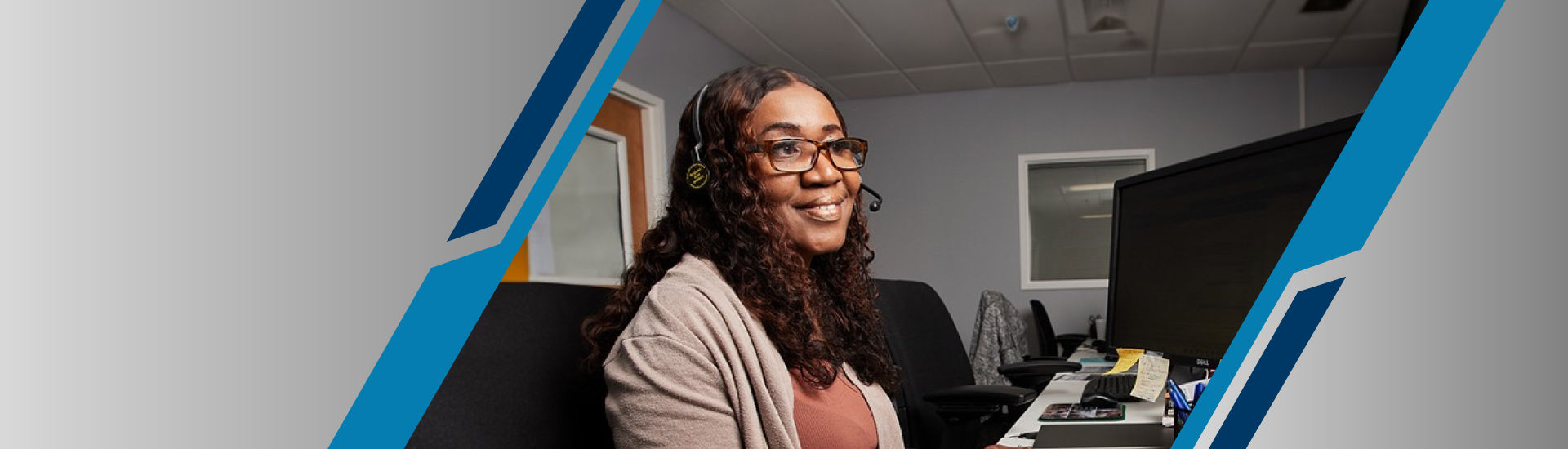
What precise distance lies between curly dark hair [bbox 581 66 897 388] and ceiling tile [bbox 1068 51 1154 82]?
14.8 feet

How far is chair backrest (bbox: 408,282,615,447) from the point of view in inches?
35.2

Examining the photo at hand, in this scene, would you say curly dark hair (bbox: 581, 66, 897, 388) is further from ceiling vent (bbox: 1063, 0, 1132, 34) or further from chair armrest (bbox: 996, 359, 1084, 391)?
ceiling vent (bbox: 1063, 0, 1132, 34)

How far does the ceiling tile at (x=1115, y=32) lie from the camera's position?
4418 millimetres

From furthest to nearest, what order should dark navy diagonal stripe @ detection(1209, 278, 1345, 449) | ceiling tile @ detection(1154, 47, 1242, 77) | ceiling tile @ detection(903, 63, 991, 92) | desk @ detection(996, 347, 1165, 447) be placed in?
ceiling tile @ detection(903, 63, 991, 92) → ceiling tile @ detection(1154, 47, 1242, 77) → desk @ detection(996, 347, 1165, 447) → dark navy diagonal stripe @ detection(1209, 278, 1345, 449)

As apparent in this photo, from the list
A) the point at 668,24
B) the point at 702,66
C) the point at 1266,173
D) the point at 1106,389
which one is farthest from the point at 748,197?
the point at 702,66

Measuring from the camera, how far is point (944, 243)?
20.7 ft

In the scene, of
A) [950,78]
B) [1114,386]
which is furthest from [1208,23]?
[1114,386]

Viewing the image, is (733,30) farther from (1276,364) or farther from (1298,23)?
(1276,364)

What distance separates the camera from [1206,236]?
1.55 m

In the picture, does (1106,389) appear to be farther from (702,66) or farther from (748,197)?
(702,66)

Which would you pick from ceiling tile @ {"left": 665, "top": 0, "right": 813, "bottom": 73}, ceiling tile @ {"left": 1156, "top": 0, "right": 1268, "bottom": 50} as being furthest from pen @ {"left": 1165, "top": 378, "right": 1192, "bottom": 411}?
ceiling tile @ {"left": 1156, "top": 0, "right": 1268, "bottom": 50}

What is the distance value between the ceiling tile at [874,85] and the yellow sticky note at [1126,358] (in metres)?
4.00

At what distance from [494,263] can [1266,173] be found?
1.08 m

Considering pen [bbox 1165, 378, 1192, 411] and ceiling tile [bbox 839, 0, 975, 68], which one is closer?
pen [bbox 1165, 378, 1192, 411]
